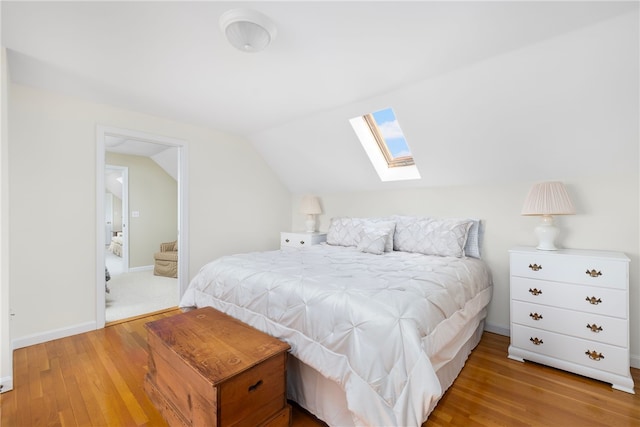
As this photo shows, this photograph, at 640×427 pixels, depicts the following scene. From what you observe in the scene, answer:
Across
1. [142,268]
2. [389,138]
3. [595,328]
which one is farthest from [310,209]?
[142,268]

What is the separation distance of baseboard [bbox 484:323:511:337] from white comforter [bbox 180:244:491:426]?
0.50 metres

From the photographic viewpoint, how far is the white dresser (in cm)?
187

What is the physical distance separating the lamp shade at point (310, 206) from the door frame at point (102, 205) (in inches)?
60.6

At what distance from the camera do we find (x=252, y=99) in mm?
2727

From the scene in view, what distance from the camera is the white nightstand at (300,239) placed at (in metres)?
3.86

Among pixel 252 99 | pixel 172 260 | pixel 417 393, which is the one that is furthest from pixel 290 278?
pixel 172 260

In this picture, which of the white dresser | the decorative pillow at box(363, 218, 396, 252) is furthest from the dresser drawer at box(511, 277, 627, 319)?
the decorative pillow at box(363, 218, 396, 252)

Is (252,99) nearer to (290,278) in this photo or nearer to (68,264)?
(290,278)

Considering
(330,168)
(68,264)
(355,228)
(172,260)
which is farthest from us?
(172,260)

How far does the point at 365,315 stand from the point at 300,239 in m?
2.63

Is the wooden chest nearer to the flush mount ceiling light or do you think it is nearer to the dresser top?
the flush mount ceiling light

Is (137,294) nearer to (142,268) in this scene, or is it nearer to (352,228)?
(142,268)

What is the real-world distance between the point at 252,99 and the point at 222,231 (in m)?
1.82

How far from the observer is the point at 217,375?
1253 mm
